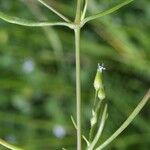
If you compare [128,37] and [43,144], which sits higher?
[128,37]

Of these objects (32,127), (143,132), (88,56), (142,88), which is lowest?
(143,132)

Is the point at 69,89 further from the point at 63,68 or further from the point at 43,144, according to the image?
the point at 43,144

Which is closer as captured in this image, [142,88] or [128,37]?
[128,37]

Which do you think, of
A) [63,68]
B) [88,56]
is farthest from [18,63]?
[88,56]

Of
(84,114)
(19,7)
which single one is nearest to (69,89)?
(84,114)

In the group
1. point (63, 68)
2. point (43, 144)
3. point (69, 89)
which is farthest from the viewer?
point (63, 68)

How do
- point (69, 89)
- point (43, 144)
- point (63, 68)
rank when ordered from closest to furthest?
point (43, 144), point (69, 89), point (63, 68)

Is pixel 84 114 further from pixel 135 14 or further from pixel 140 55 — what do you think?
pixel 135 14
